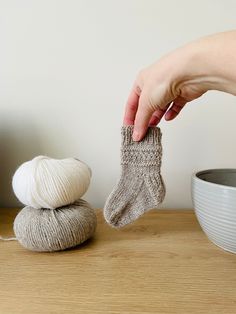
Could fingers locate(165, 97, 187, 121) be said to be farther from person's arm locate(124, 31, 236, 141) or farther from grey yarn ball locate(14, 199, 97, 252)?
grey yarn ball locate(14, 199, 97, 252)

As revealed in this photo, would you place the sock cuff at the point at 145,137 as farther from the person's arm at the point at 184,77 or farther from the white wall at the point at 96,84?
the white wall at the point at 96,84

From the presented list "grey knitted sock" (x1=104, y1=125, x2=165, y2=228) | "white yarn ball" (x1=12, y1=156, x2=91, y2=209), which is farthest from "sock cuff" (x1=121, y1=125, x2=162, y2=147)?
"white yarn ball" (x1=12, y1=156, x2=91, y2=209)

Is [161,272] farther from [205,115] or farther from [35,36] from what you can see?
[35,36]

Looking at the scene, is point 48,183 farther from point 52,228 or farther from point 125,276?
point 125,276

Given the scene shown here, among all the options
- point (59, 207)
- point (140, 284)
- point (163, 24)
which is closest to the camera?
point (140, 284)

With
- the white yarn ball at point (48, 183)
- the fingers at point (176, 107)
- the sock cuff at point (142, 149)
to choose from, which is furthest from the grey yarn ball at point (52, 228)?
the fingers at point (176, 107)

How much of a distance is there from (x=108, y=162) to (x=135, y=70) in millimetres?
225

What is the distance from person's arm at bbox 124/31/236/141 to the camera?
394 millimetres

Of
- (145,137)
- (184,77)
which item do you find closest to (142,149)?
(145,137)

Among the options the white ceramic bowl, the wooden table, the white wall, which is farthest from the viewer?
the white wall

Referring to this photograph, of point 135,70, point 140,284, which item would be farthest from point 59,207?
point 135,70

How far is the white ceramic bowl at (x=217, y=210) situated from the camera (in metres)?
0.47

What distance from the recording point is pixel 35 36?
2.32 feet

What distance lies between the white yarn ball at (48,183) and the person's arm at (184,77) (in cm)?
13
